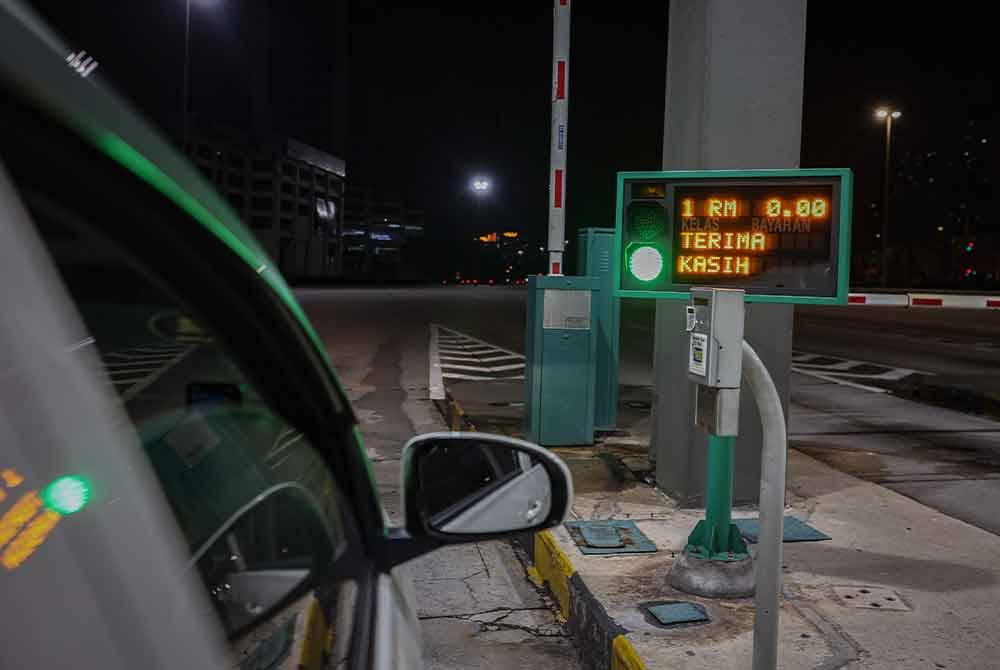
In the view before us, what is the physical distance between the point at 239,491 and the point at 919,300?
29.3 feet

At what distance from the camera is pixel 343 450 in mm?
1946

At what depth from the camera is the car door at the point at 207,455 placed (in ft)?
3.19

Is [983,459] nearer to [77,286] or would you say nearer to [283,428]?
[283,428]

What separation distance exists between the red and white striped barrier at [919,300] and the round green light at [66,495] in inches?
311

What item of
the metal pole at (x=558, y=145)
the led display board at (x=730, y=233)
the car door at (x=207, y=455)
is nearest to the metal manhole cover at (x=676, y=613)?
the led display board at (x=730, y=233)

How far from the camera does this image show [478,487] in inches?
76.1

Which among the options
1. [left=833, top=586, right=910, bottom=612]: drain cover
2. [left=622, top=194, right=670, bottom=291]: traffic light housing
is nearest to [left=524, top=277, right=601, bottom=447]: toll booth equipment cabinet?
[left=622, top=194, right=670, bottom=291]: traffic light housing

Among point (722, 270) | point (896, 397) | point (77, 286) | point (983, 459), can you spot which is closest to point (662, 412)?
point (722, 270)

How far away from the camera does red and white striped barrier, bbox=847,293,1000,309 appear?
8.39m

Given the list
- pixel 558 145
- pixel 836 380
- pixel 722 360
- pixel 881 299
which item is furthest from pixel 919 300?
pixel 722 360

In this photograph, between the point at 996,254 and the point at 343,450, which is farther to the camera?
the point at 996,254

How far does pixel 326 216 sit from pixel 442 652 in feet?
327

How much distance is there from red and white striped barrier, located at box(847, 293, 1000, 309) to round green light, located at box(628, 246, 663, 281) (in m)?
3.78

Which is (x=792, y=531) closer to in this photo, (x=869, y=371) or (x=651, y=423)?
(x=651, y=423)
